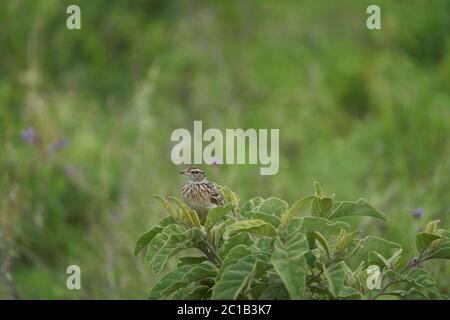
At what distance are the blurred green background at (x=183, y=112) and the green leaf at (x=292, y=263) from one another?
202 cm

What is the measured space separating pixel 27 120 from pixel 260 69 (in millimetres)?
→ 4208

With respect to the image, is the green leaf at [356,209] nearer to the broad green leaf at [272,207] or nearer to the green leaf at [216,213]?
the broad green leaf at [272,207]

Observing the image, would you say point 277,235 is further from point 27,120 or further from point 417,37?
point 417,37

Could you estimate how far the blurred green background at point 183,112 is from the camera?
6.37m

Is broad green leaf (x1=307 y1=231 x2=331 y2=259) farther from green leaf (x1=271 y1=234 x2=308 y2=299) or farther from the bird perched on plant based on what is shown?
the bird perched on plant

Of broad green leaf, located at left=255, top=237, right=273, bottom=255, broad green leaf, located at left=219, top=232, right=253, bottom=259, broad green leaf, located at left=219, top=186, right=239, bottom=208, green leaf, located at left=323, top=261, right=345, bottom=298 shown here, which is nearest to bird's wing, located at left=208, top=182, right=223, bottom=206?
broad green leaf, located at left=219, top=186, right=239, bottom=208

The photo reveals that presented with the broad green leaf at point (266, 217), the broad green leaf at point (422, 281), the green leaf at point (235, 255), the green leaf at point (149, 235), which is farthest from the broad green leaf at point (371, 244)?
the green leaf at point (149, 235)

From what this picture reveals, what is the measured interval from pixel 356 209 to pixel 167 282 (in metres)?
0.67

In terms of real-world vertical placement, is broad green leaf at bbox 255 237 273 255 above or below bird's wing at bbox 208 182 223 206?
below

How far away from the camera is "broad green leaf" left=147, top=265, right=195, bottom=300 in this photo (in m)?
3.02

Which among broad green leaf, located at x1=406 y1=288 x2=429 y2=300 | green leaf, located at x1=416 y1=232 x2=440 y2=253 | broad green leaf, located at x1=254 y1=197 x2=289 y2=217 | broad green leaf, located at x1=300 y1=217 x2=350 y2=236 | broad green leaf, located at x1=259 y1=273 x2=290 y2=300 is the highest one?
broad green leaf, located at x1=254 y1=197 x2=289 y2=217

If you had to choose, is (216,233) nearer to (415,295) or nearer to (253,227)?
(253,227)

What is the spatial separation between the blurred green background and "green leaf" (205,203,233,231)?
178 cm
